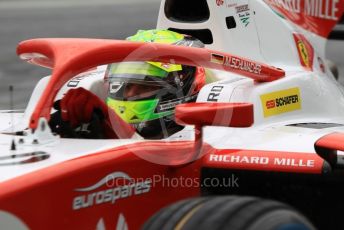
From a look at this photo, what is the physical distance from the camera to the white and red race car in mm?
3211

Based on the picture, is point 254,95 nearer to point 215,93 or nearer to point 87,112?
point 215,93

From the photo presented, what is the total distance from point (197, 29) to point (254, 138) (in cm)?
123

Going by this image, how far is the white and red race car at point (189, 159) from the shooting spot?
321 centimetres

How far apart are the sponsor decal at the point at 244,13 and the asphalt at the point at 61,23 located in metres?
3.09

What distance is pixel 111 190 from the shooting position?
3506mm

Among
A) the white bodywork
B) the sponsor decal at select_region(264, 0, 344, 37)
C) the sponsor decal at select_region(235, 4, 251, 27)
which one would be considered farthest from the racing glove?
the sponsor decal at select_region(264, 0, 344, 37)

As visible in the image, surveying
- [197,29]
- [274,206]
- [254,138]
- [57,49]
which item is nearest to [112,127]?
[57,49]

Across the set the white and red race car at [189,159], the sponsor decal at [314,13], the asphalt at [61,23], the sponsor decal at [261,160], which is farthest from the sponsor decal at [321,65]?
the asphalt at [61,23]

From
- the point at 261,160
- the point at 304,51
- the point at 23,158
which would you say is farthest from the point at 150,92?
the point at 304,51

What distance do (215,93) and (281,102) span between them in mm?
411

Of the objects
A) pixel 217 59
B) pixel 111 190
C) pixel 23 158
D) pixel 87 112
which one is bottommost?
pixel 111 190

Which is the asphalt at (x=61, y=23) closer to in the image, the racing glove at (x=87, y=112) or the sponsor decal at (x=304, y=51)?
the sponsor decal at (x=304, y=51)

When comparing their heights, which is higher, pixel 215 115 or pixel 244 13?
pixel 244 13

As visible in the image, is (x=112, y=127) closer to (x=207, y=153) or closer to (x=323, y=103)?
(x=207, y=153)
